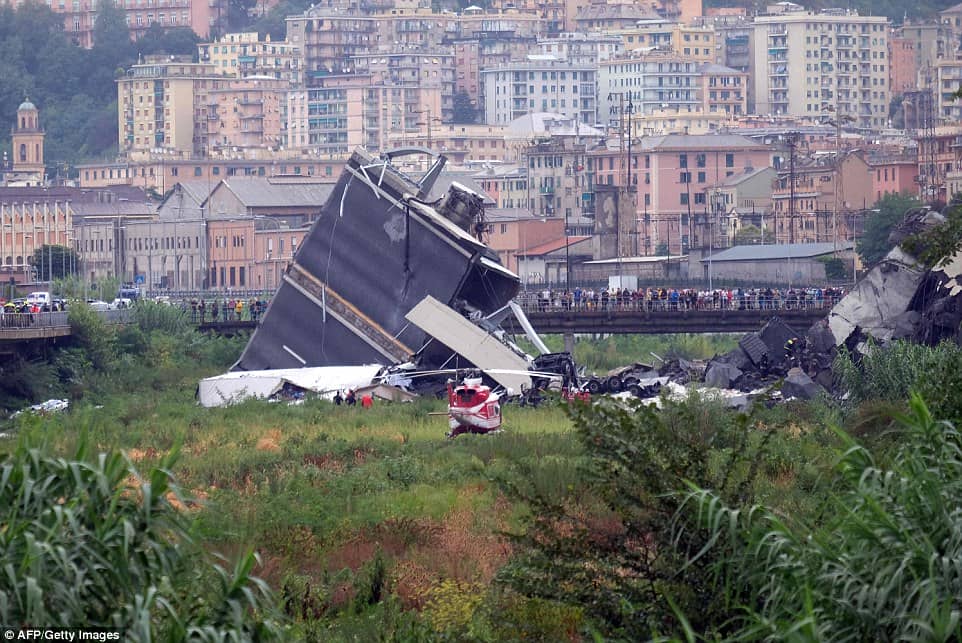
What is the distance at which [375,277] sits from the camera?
4628cm

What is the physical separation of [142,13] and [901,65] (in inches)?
2666

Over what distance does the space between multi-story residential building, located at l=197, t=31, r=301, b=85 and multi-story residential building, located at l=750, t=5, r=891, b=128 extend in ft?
130

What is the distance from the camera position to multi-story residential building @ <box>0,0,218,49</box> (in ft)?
607

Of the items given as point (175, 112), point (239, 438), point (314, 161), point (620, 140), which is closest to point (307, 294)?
point (239, 438)

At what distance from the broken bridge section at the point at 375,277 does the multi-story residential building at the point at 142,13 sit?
140m

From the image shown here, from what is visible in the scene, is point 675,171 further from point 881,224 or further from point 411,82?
point 411,82

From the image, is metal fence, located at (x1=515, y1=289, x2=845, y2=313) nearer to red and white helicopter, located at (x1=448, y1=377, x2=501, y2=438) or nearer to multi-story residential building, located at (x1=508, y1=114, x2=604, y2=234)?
red and white helicopter, located at (x1=448, y1=377, x2=501, y2=438)

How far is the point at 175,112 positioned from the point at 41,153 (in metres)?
16.7

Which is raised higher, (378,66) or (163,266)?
(378,66)

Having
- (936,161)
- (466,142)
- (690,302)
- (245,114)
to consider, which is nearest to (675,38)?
(466,142)

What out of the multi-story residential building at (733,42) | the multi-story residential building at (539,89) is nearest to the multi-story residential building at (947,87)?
the multi-story residential building at (733,42)

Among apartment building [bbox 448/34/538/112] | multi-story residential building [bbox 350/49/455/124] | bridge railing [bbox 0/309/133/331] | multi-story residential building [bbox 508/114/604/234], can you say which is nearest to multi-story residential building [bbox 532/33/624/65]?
apartment building [bbox 448/34/538/112]

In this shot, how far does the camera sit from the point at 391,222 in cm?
4591

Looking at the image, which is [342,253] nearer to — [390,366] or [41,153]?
[390,366]
